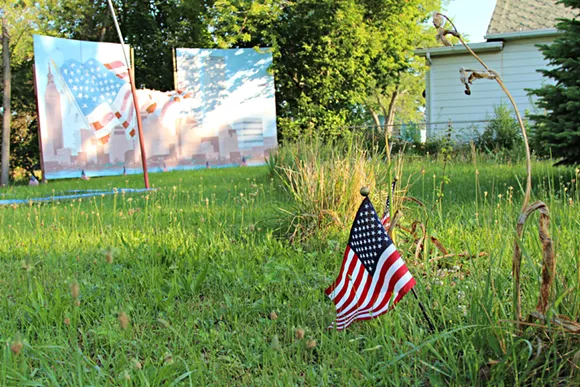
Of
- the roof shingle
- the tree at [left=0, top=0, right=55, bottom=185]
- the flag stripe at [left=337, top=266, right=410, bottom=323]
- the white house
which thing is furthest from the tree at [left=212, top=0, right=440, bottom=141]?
the flag stripe at [left=337, top=266, right=410, bottom=323]

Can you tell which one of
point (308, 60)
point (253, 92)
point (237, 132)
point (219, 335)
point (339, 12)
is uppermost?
point (339, 12)

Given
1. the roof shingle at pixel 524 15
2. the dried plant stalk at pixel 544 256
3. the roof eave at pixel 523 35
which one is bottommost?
the dried plant stalk at pixel 544 256

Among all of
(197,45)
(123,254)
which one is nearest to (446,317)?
(123,254)

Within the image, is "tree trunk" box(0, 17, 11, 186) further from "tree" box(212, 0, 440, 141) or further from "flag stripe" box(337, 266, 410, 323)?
"flag stripe" box(337, 266, 410, 323)

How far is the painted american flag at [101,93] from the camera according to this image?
13586 millimetres

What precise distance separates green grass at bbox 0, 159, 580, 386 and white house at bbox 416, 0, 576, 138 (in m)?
11.2

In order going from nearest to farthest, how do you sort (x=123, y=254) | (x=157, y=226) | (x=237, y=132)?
(x=123, y=254) → (x=157, y=226) → (x=237, y=132)

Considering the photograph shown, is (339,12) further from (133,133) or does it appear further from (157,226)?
(157,226)

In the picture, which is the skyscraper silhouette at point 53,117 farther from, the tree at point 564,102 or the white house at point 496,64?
the tree at point 564,102

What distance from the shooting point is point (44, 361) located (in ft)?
6.11

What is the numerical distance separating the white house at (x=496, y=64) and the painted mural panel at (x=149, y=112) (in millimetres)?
5040

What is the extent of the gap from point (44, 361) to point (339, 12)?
16194mm

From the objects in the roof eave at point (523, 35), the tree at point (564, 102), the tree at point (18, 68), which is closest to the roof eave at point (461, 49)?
the roof eave at point (523, 35)

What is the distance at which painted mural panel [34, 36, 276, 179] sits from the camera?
13156mm
